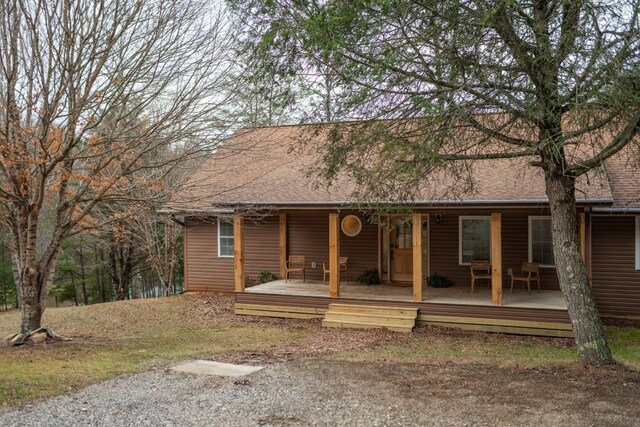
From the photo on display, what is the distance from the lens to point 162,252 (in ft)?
68.7

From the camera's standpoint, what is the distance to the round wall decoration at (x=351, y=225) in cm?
1454

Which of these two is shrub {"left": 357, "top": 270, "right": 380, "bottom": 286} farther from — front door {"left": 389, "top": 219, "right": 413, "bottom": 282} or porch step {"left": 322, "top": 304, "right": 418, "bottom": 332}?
porch step {"left": 322, "top": 304, "right": 418, "bottom": 332}

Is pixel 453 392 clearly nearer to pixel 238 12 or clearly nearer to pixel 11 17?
pixel 238 12

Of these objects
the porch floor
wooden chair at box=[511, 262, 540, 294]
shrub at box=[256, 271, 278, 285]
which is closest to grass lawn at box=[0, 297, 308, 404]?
the porch floor

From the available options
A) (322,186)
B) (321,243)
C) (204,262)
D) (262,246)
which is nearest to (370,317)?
(322,186)

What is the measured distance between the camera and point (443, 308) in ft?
37.5

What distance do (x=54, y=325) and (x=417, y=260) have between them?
26.7ft

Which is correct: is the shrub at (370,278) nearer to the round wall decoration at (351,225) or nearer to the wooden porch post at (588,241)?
the round wall decoration at (351,225)

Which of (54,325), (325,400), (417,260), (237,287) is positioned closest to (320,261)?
Answer: (237,287)

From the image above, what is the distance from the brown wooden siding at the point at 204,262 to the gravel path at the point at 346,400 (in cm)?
922

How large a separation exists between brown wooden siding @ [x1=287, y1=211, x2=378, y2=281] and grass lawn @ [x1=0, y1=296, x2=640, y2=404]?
8.92 ft

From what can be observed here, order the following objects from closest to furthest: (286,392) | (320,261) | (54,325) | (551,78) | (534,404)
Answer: (534,404), (286,392), (551,78), (54,325), (320,261)

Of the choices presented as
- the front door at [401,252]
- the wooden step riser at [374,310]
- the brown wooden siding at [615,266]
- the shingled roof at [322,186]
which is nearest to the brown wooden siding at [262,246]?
the shingled roof at [322,186]

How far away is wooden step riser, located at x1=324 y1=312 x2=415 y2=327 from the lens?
446 inches
